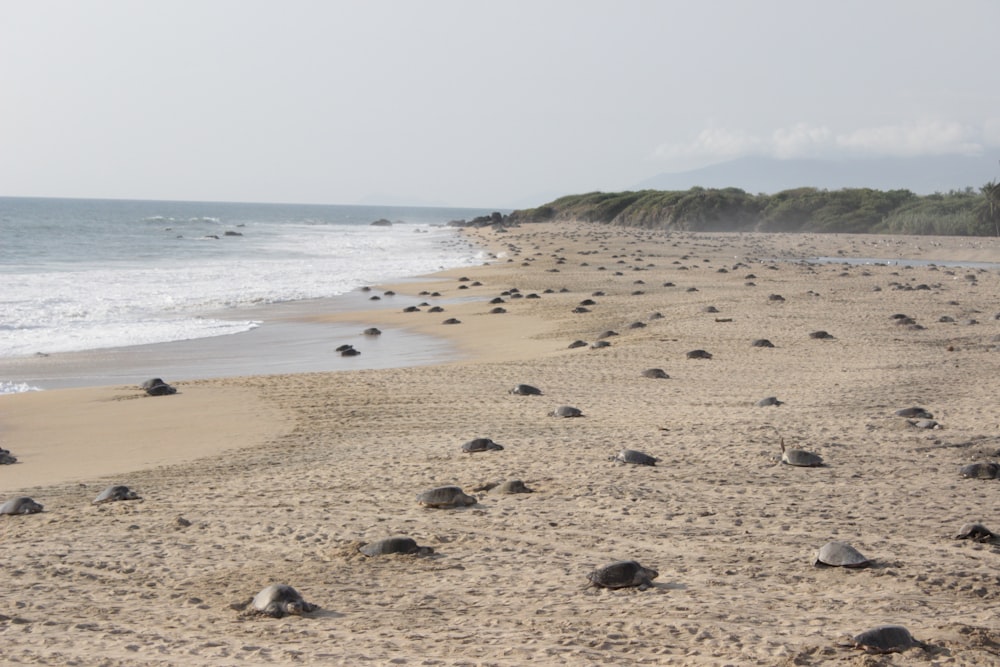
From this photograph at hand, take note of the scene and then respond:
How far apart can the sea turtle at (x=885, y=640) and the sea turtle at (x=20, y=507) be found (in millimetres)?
5901

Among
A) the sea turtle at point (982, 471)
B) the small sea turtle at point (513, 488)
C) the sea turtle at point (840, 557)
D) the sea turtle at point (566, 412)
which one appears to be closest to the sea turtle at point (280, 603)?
the small sea turtle at point (513, 488)

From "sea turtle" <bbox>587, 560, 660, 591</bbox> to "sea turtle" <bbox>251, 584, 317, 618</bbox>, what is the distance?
5.32 ft

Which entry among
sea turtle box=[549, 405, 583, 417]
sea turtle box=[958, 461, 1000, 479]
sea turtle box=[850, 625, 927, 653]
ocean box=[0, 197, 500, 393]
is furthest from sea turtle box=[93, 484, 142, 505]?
ocean box=[0, 197, 500, 393]

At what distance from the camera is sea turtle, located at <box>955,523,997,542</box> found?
6.52 meters

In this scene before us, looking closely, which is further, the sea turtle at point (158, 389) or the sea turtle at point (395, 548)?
the sea turtle at point (158, 389)

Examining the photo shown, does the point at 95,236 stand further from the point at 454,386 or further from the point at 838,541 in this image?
the point at 838,541

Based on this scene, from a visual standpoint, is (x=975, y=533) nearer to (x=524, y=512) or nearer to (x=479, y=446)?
(x=524, y=512)

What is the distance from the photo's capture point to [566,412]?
11.0 meters

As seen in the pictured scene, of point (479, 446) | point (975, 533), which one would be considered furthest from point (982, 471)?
point (479, 446)

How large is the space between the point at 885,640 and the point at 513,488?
11.9 feet

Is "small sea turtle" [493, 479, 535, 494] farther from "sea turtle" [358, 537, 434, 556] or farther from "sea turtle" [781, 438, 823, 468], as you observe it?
"sea turtle" [781, 438, 823, 468]

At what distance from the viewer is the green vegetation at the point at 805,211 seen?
200ft

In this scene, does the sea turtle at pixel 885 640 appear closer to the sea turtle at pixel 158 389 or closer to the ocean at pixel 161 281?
the sea turtle at pixel 158 389

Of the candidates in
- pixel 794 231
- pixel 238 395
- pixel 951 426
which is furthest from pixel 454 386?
pixel 794 231
